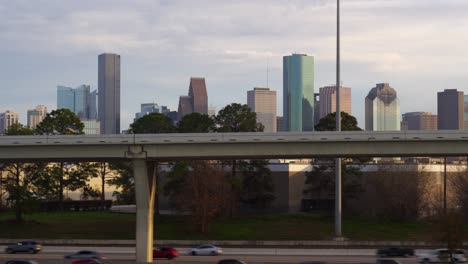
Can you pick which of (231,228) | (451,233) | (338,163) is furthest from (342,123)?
(451,233)

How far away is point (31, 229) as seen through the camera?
72.3 m

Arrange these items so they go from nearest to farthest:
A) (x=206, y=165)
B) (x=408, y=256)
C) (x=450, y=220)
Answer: (x=450, y=220), (x=408, y=256), (x=206, y=165)

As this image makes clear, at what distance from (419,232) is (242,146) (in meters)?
26.6

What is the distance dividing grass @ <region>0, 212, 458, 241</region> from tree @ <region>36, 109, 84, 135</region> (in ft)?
31.4

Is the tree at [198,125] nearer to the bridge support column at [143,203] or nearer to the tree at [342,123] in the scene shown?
the tree at [342,123]

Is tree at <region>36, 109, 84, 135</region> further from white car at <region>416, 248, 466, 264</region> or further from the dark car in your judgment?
white car at <region>416, 248, 466, 264</region>

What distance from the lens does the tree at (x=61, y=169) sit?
7781cm

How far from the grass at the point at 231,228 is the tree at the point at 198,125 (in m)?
9.99

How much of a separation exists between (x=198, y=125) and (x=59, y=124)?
15.5m

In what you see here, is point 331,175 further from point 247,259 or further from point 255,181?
point 247,259

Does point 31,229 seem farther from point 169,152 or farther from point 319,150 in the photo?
point 319,150

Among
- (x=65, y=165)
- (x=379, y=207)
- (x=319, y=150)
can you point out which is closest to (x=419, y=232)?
(x=379, y=207)

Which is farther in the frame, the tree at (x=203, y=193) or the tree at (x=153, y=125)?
the tree at (x=153, y=125)

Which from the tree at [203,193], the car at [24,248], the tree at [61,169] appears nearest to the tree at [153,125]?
the tree at [61,169]
